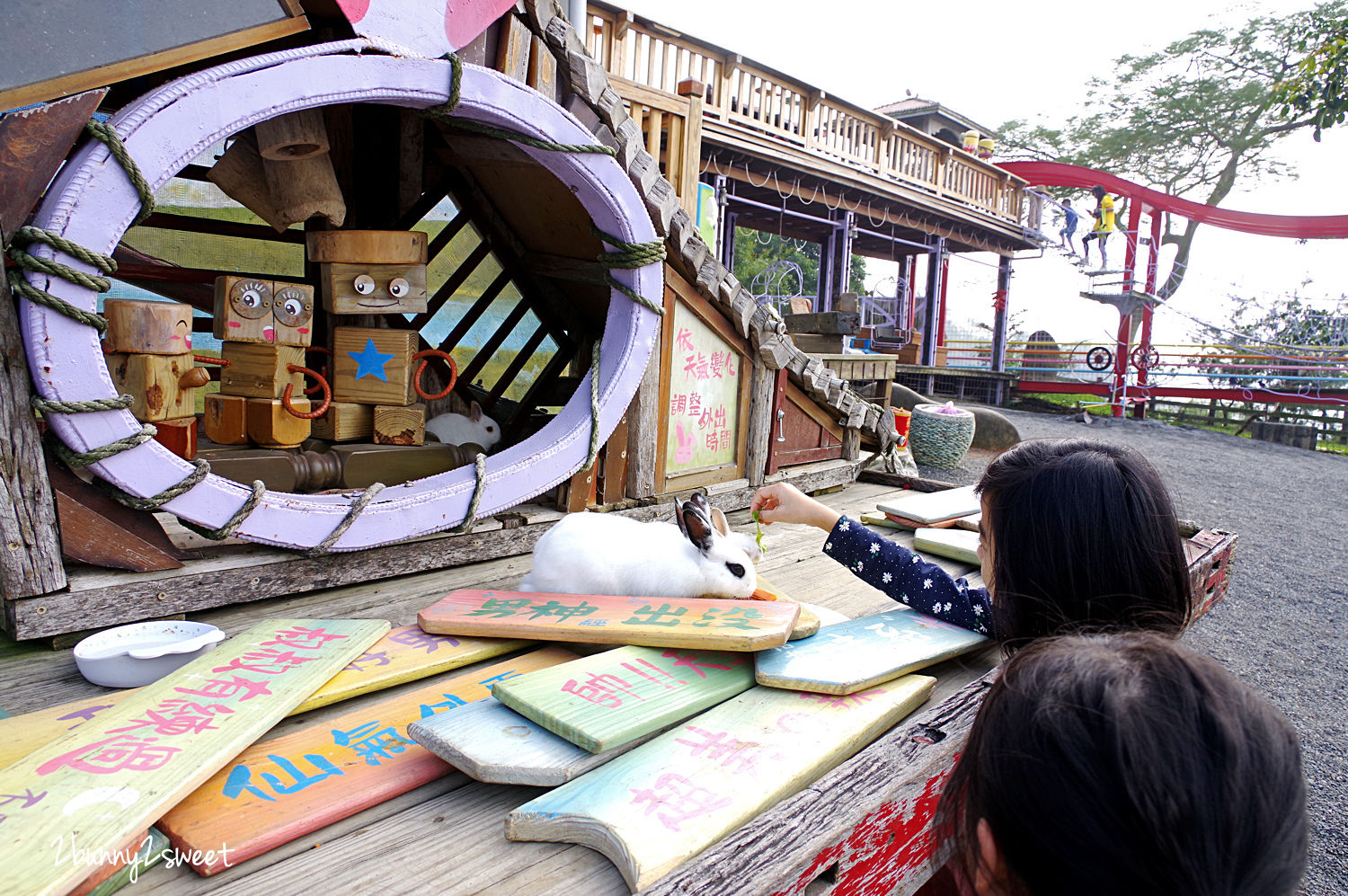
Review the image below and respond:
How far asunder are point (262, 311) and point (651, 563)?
2.05 m

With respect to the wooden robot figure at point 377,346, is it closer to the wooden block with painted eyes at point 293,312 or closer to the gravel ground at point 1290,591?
the wooden block with painted eyes at point 293,312

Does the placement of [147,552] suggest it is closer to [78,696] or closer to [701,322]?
[78,696]

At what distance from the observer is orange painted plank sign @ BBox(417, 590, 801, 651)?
2.01m

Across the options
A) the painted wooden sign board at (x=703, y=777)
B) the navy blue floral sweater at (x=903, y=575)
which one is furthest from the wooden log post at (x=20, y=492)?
the navy blue floral sweater at (x=903, y=575)

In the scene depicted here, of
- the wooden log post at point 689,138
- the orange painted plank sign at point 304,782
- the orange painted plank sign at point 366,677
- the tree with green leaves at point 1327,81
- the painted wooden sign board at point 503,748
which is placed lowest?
the orange painted plank sign at point 304,782

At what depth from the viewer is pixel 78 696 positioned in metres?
1.91

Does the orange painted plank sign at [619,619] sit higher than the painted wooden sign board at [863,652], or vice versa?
the orange painted plank sign at [619,619]

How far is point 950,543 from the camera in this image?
11.2 ft

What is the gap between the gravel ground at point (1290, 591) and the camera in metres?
3.21

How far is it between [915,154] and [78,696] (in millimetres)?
13235

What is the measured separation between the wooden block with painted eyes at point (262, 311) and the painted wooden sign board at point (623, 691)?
7.23 feet

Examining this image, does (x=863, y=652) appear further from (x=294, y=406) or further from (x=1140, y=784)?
(x=294, y=406)

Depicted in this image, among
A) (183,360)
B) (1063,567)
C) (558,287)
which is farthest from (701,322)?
(1063,567)

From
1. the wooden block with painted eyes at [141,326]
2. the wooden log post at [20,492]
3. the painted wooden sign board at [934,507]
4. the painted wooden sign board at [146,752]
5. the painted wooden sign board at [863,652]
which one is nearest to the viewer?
the painted wooden sign board at [146,752]
